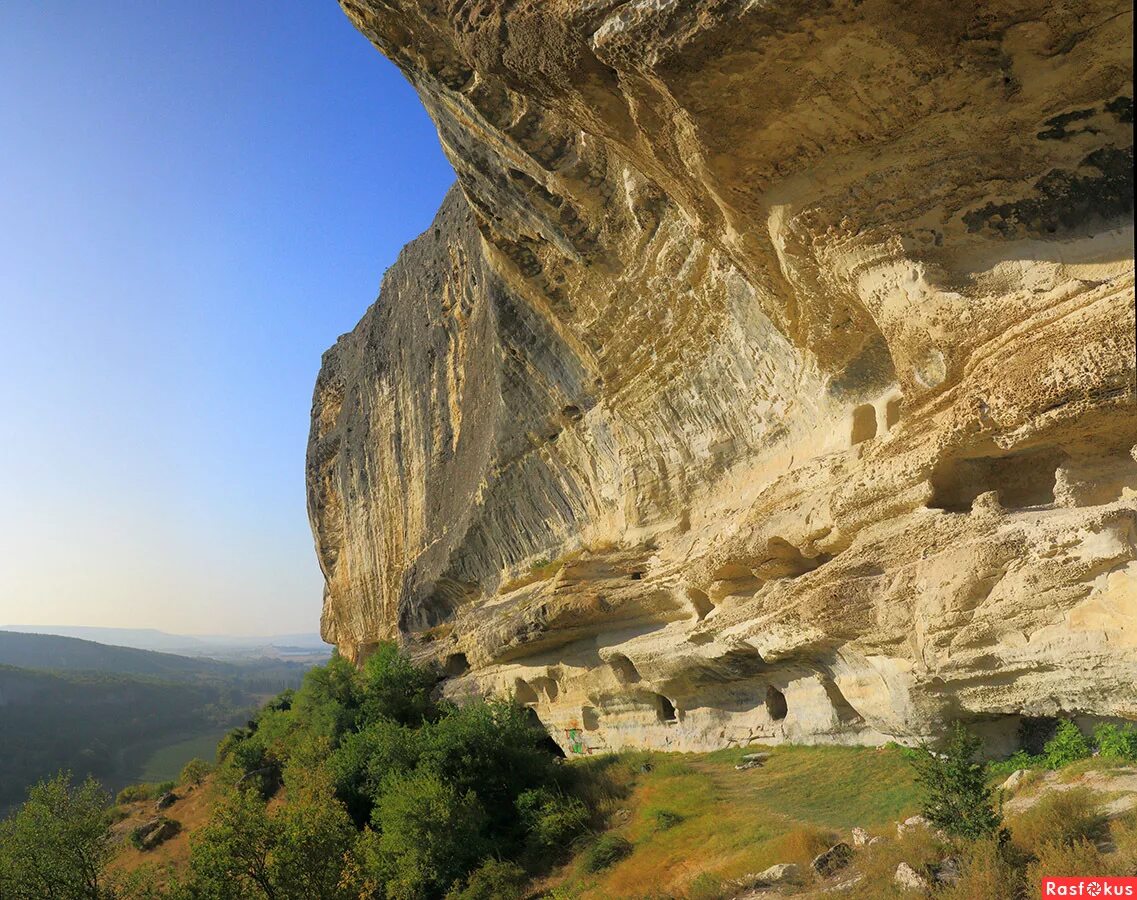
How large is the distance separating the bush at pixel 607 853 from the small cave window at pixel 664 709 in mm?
3144

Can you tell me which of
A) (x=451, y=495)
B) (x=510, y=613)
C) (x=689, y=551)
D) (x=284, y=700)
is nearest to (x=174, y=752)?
(x=284, y=700)

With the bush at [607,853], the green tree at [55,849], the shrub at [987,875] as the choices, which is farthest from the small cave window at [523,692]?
the shrub at [987,875]

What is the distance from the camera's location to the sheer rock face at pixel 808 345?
207 inches

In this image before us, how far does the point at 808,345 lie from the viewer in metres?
8.55

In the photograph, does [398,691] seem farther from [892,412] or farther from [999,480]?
[999,480]

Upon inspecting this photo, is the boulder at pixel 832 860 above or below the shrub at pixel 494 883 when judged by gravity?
above

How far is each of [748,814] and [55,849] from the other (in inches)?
372

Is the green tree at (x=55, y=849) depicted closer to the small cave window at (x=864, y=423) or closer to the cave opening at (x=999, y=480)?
the small cave window at (x=864, y=423)

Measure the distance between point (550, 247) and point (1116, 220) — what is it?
8.12 metres

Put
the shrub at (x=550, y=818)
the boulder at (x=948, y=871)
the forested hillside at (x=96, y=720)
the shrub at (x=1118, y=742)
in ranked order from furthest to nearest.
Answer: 1. the forested hillside at (x=96, y=720)
2. the shrub at (x=550, y=818)
3. the shrub at (x=1118, y=742)
4. the boulder at (x=948, y=871)

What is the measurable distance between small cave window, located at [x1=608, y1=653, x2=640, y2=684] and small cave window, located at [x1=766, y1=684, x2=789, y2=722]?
8.89 feet

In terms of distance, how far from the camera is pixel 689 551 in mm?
11023

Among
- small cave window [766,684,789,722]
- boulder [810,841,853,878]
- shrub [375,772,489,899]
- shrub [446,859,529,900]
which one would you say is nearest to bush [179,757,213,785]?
shrub [375,772,489,899]

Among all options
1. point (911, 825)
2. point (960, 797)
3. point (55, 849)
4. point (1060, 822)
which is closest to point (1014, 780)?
point (911, 825)
